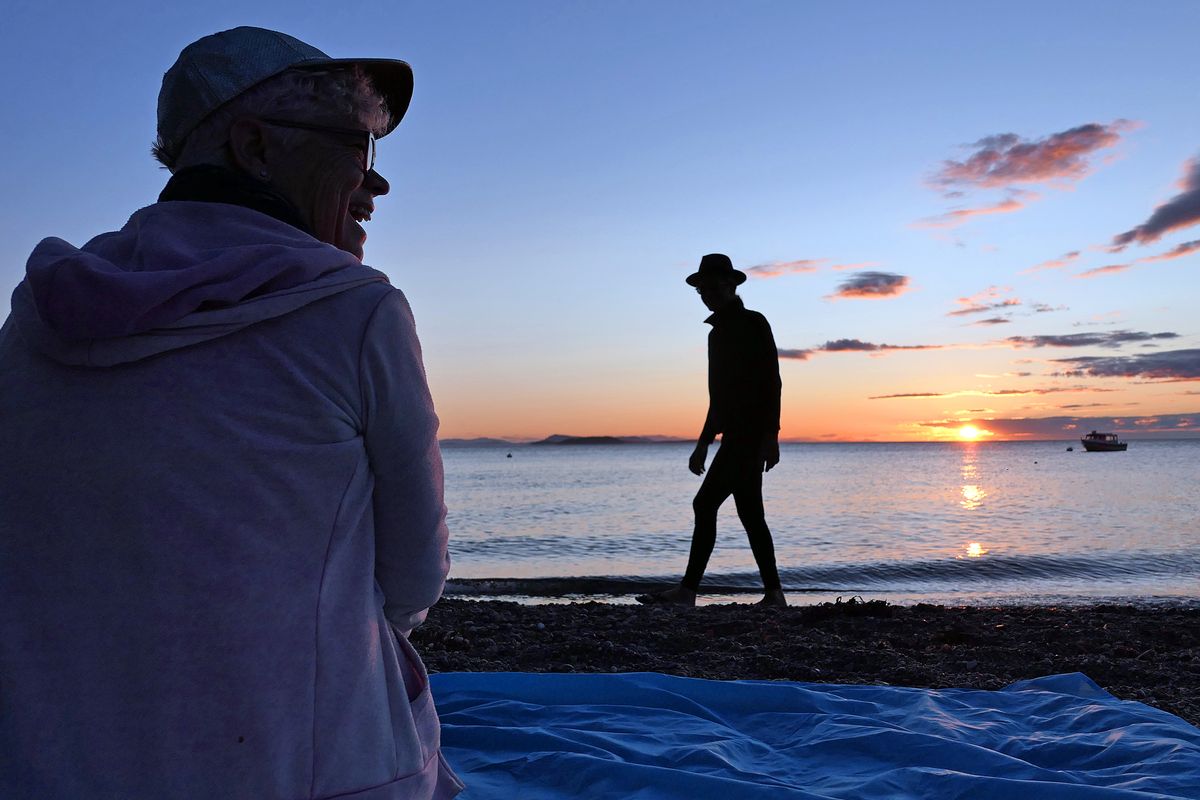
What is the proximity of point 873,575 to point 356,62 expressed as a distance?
11.9 metres

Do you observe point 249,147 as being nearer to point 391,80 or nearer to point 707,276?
point 391,80

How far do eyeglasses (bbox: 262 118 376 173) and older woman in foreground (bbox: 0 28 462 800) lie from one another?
0.30 meters

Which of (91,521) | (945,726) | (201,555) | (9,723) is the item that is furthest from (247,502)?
(945,726)

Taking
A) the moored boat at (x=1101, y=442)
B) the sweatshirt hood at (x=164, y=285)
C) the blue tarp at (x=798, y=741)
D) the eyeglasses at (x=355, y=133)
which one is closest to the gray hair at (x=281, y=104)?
the eyeglasses at (x=355, y=133)

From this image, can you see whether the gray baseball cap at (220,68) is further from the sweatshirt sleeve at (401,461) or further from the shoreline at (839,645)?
the shoreline at (839,645)

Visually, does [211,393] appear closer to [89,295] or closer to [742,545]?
[89,295]

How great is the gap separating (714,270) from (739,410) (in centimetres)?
115

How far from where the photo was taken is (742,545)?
16047 millimetres

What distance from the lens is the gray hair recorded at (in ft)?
5.49

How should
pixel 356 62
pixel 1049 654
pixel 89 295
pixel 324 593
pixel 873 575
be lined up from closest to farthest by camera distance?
pixel 89 295, pixel 324 593, pixel 356 62, pixel 1049 654, pixel 873 575

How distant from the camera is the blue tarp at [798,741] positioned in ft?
8.81

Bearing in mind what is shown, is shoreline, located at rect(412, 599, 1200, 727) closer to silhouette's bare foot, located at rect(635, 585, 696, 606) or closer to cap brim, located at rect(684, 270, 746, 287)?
silhouette's bare foot, located at rect(635, 585, 696, 606)

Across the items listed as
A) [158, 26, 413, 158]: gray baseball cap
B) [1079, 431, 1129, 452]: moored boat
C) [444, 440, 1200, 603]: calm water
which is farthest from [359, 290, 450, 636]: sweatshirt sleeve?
[1079, 431, 1129, 452]: moored boat

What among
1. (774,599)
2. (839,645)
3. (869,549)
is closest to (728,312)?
(774,599)
